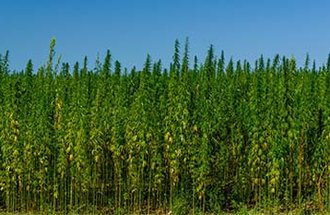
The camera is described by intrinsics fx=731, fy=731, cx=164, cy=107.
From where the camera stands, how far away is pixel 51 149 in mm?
18641

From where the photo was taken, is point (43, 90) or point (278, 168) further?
point (43, 90)

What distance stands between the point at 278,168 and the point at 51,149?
18.8 feet

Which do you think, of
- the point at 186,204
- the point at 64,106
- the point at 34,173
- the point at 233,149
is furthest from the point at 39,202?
the point at 233,149

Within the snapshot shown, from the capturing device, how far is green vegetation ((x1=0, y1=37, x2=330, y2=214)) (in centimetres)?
1805

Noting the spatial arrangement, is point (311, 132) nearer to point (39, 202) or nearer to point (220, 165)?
point (220, 165)

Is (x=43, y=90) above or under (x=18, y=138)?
above

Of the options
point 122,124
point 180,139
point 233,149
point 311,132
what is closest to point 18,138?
point 122,124

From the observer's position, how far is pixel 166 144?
59.4 ft

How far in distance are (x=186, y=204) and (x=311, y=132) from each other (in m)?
3.66

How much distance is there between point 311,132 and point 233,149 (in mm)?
2042

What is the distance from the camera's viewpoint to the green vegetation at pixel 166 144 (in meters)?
18.0

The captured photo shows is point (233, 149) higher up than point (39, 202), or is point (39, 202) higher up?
point (233, 149)

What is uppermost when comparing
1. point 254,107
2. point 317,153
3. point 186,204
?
point 254,107

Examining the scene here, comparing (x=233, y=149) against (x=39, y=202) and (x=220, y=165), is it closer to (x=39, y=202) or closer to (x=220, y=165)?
(x=220, y=165)
